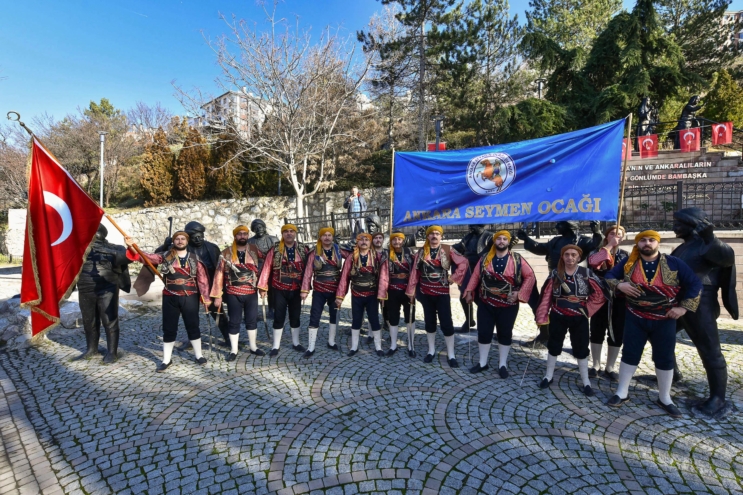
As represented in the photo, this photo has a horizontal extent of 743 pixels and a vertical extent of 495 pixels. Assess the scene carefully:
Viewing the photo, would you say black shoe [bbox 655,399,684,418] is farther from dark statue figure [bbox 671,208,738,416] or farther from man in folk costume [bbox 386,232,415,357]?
man in folk costume [bbox 386,232,415,357]

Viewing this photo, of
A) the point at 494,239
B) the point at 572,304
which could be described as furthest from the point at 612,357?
the point at 494,239

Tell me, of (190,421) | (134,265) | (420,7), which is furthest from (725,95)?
(134,265)

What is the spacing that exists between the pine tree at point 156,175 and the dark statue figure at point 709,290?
70.6 feet

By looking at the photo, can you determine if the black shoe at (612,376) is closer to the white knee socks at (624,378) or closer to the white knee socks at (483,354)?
the white knee socks at (624,378)

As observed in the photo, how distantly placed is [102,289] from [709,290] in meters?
7.69

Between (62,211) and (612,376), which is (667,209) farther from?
(62,211)

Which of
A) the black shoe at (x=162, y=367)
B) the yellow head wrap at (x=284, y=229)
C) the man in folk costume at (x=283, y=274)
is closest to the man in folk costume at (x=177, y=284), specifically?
the black shoe at (x=162, y=367)

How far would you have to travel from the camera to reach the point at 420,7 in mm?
19422

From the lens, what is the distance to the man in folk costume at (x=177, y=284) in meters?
5.33

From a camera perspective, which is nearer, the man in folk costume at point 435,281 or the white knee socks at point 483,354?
the white knee socks at point 483,354

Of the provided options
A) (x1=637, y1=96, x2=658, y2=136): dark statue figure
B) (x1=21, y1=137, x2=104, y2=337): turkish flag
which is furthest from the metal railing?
(x1=21, y1=137, x2=104, y2=337): turkish flag

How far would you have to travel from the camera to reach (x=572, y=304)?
4.41 m

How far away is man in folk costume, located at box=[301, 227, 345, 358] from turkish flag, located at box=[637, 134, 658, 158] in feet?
47.4

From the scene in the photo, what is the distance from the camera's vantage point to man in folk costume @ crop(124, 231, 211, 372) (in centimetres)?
533
